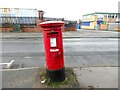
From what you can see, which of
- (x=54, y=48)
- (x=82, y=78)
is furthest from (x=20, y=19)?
(x=54, y=48)

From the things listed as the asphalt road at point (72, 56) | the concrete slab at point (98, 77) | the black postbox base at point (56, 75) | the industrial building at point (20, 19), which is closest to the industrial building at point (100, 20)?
the industrial building at point (20, 19)

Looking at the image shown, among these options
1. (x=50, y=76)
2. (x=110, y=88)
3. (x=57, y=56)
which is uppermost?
(x=57, y=56)

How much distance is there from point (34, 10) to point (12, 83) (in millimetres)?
27356

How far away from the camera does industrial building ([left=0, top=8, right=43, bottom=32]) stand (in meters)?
26.4

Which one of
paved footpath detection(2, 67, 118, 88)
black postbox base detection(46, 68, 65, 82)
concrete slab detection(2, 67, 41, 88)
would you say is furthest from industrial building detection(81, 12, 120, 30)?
black postbox base detection(46, 68, 65, 82)

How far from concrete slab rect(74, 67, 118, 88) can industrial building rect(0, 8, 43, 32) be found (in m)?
21.6

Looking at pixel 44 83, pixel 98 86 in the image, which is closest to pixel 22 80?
pixel 44 83

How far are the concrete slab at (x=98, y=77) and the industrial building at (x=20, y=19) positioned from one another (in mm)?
21636

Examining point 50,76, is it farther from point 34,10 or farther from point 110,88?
point 34,10

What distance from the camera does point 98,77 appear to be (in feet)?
17.1

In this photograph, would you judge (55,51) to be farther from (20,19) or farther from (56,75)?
(20,19)

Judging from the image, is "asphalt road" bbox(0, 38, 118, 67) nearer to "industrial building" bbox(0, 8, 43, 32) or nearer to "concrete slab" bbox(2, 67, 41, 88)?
"concrete slab" bbox(2, 67, 41, 88)

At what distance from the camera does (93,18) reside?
54031 mm

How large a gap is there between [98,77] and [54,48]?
164 centimetres
